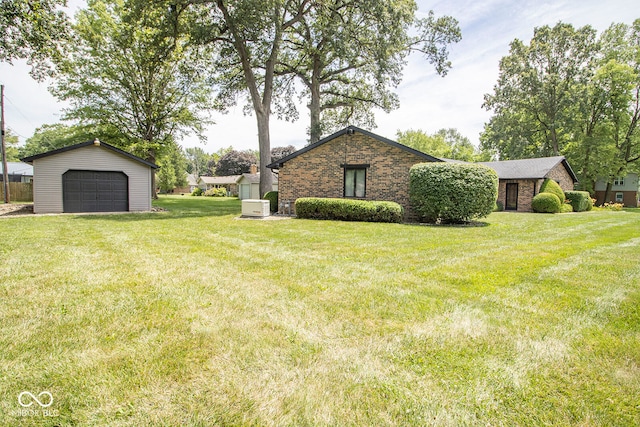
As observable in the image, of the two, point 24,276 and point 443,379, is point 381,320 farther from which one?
point 24,276

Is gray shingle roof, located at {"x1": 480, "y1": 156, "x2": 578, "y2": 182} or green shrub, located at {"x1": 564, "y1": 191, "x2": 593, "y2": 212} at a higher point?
gray shingle roof, located at {"x1": 480, "y1": 156, "x2": 578, "y2": 182}

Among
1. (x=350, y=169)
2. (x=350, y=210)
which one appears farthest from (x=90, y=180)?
(x=350, y=210)

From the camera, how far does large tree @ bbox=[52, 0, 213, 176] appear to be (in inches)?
855

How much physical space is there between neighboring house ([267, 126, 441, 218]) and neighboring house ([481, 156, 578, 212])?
12329 mm

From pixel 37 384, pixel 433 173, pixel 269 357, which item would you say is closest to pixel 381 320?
pixel 269 357

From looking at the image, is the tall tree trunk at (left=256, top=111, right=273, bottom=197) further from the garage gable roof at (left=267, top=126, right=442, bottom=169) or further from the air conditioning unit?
the air conditioning unit

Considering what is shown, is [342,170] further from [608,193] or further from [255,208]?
[608,193]

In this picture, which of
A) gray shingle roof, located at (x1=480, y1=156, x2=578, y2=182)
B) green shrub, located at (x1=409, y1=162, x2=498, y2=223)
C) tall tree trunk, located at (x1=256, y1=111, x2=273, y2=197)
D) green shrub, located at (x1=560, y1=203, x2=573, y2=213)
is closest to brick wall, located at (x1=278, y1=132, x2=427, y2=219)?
green shrub, located at (x1=409, y1=162, x2=498, y2=223)

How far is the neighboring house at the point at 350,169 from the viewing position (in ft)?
43.8

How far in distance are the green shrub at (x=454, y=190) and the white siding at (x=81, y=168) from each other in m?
14.9

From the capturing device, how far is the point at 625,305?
3514mm

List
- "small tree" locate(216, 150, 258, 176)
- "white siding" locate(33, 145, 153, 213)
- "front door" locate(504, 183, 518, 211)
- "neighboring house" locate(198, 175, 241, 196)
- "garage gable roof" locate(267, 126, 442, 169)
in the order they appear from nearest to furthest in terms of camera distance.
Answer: "garage gable roof" locate(267, 126, 442, 169) < "white siding" locate(33, 145, 153, 213) < "front door" locate(504, 183, 518, 211) < "neighboring house" locate(198, 175, 241, 196) < "small tree" locate(216, 150, 258, 176)

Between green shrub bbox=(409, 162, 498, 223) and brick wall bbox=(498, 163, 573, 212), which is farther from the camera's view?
brick wall bbox=(498, 163, 573, 212)

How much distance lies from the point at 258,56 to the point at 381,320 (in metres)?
20.1
